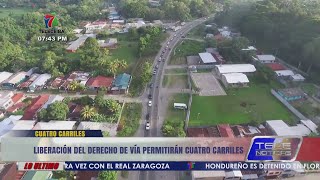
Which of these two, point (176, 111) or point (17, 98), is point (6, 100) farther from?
point (176, 111)

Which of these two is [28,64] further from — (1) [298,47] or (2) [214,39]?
(1) [298,47]

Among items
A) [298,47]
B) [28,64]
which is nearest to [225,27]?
[298,47]

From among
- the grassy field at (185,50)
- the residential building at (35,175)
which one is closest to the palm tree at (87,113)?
the residential building at (35,175)

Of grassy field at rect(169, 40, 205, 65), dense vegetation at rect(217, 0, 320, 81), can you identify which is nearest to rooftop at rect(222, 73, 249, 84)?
grassy field at rect(169, 40, 205, 65)

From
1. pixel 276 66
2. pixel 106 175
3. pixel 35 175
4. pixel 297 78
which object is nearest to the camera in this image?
pixel 106 175

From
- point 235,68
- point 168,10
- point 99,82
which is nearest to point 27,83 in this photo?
point 99,82

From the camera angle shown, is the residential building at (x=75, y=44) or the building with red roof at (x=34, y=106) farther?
the residential building at (x=75, y=44)

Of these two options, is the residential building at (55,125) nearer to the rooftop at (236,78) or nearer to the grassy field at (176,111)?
the grassy field at (176,111)

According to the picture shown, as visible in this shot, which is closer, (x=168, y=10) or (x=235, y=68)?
(x=235, y=68)
